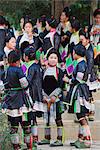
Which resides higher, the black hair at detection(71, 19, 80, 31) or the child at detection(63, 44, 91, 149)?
the black hair at detection(71, 19, 80, 31)

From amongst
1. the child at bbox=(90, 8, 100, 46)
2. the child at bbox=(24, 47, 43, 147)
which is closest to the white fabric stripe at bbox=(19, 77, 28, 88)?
the child at bbox=(24, 47, 43, 147)

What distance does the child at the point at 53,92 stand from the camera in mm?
8570

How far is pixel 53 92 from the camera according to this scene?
8.60 m

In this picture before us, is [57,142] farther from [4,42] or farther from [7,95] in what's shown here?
A: [4,42]

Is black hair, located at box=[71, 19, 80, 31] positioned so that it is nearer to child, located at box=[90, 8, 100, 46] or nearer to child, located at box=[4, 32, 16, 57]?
child, located at box=[90, 8, 100, 46]

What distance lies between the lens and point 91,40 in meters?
11.0

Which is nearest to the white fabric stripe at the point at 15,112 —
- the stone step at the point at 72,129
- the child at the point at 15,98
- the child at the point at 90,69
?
the child at the point at 15,98

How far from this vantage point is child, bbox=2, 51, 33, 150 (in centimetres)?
791

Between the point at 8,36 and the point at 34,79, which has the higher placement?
the point at 8,36

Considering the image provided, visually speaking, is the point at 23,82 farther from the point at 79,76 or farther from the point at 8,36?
the point at 8,36

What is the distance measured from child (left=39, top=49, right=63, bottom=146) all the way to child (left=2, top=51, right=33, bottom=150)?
63cm

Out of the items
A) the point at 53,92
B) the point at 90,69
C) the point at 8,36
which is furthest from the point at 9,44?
the point at 53,92

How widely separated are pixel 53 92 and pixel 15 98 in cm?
85

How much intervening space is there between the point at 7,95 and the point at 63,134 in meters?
1.46
